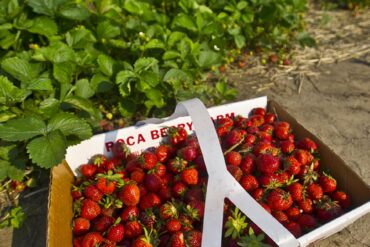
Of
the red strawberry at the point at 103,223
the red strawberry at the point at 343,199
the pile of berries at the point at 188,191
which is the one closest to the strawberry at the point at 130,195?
the pile of berries at the point at 188,191

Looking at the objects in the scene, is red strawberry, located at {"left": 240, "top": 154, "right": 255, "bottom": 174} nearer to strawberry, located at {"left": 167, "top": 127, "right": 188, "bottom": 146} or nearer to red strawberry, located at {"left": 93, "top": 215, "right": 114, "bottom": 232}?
strawberry, located at {"left": 167, "top": 127, "right": 188, "bottom": 146}

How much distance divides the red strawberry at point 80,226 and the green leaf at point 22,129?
1.63 feet

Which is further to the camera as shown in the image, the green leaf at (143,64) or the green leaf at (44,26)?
the green leaf at (44,26)

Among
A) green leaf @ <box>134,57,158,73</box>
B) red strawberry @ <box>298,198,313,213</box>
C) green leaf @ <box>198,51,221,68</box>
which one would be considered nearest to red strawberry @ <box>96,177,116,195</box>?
green leaf @ <box>134,57,158,73</box>

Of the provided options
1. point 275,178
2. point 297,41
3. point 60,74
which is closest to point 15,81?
point 60,74

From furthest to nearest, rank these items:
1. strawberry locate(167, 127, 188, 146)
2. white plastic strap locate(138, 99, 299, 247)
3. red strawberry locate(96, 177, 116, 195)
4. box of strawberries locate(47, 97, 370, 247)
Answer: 1. strawberry locate(167, 127, 188, 146)
2. red strawberry locate(96, 177, 116, 195)
3. box of strawberries locate(47, 97, 370, 247)
4. white plastic strap locate(138, 99, 299, 247)

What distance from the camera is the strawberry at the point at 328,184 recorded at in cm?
186

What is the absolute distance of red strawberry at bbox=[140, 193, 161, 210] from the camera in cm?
185

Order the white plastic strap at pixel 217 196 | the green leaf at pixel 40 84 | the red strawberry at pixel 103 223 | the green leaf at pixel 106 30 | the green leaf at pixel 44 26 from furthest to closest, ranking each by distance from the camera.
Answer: the green leaf at pixel 106 30 → the green leaf at pixel 44 26 → the green leaf at pixel 40 84 → the red strawberry at pixel 103 223 → the white plastic strap at pixel 217 196

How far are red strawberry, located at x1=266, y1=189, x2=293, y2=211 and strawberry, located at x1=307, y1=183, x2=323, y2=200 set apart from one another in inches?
5.2

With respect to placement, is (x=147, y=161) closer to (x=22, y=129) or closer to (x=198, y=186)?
(x=198, y=186)

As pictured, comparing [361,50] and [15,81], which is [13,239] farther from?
[361,50]

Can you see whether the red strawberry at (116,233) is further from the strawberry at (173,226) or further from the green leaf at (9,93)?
the green leaf at (9,93)

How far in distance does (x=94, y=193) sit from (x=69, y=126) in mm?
404
